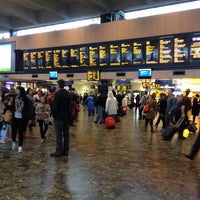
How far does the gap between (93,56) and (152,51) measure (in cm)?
430

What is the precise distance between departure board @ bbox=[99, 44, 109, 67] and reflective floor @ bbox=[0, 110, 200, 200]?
36.4ft

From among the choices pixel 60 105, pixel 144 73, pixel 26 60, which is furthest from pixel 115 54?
pixel 60 105

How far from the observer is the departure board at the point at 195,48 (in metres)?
14.9

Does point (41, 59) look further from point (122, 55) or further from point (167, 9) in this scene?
→ point (167, 9)

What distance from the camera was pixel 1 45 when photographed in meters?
24.7

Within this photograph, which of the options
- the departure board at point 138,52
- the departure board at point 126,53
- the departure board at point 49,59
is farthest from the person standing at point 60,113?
the departure board at point 49,59

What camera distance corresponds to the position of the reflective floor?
4.02 m

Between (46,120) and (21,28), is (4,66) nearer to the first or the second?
(21,28)

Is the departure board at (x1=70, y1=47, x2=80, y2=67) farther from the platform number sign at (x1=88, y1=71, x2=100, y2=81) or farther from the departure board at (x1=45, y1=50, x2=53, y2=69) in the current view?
the platform number sign at (x1=88, y1=71, x2=100, y2=81)

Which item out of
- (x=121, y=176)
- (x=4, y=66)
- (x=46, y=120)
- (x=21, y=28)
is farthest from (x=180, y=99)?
(x=21, y=28)

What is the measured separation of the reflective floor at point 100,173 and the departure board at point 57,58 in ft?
43.7

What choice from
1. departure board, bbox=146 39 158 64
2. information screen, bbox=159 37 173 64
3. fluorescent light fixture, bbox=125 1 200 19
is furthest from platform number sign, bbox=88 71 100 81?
fluorescent light fixture, bbox=125 1 200 19

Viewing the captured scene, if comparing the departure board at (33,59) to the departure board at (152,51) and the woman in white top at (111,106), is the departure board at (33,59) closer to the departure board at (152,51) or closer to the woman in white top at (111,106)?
the departure board at (152,51)

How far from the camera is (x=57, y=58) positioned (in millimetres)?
20781
